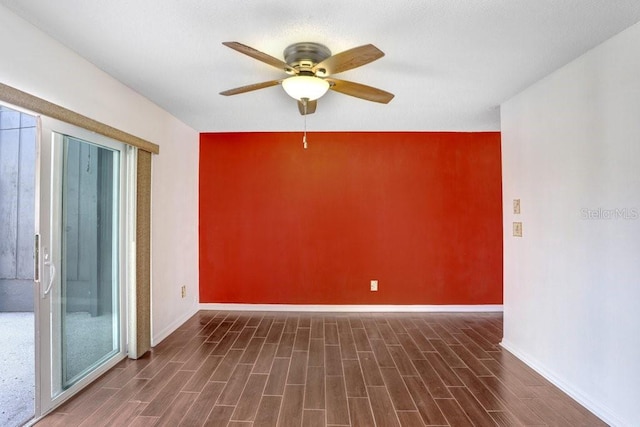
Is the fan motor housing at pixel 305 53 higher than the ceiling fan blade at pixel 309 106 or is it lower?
higher

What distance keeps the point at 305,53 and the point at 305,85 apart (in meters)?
0.22

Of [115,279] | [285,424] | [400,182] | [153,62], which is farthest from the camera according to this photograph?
[400,182]

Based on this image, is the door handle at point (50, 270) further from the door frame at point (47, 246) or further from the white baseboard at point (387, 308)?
the white baseboard at point (387, 308)

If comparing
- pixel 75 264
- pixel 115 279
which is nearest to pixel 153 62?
pixel 75 264

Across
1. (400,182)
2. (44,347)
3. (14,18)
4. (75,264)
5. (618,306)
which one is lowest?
(44,347)

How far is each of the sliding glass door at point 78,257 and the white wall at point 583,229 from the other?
3.58 meters

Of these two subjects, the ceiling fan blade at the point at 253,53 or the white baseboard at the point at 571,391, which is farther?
the white baseboard at the point at 571,391

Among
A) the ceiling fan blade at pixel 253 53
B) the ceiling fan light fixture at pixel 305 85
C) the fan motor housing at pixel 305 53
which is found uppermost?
the fan motor housing at pixel 305 53

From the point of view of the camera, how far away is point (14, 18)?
1714mm

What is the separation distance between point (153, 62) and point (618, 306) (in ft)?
11.5

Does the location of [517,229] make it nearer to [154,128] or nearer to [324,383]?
[324,383]

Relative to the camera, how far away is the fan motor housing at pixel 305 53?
1931 mm

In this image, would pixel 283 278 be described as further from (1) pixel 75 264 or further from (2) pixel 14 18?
(2) pixel 14 18

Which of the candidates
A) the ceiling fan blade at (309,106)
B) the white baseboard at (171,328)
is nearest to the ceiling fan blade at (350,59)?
the ceiling fan blade at (309,106)
